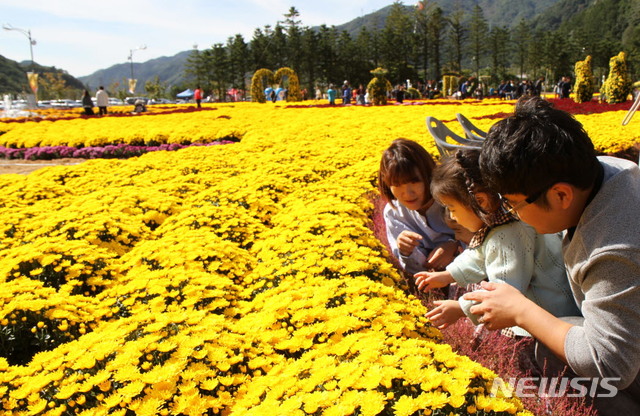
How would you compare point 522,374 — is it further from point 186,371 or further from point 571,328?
point 186,371

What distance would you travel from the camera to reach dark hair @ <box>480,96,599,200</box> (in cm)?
136

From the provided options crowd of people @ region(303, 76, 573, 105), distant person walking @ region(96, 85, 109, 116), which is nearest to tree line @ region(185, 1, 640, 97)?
crowd of people @ region(303, 76, 573, 105)

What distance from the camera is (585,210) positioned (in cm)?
147

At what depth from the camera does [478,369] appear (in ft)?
5.46

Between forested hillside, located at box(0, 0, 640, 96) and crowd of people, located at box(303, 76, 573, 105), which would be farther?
forested hillside, located at box(0, 0, 640, 96)

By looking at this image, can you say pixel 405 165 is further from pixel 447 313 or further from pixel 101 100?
pixel 101 100

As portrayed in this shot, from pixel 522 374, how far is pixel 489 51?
297ft

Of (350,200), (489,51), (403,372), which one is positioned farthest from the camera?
(489,51)

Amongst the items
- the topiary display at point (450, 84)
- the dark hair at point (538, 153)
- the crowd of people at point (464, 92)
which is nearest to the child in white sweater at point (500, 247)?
the dark hair at point (538, 153)

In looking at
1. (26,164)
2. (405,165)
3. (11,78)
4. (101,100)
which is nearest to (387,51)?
(101,100)

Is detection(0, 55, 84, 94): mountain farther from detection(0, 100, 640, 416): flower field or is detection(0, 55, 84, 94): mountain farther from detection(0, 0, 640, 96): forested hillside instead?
detection(0, 100, 640, 416): flower field

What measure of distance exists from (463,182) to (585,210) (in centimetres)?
79

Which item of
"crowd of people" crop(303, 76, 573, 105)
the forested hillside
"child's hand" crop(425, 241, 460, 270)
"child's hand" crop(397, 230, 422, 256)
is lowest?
"child's hand" crop(425, 241, 460, 270)

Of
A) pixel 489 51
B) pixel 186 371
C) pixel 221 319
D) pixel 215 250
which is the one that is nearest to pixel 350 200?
pixel 215 250
